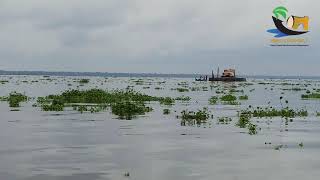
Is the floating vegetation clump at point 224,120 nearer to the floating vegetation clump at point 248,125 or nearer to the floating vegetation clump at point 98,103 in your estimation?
the floating vegetation clump at point 248,125

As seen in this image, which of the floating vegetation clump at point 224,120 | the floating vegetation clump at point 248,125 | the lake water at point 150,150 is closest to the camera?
the lake water at point 150,150

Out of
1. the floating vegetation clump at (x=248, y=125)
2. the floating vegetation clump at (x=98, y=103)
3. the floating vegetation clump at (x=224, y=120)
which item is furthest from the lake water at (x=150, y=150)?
the floating vegetation clump at (x=98, y=103)

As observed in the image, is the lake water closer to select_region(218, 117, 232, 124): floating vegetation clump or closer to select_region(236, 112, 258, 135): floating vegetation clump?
select_region(236, 112, 258, 135): floating vegetation clump

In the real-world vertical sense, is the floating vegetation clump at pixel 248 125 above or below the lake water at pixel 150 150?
above

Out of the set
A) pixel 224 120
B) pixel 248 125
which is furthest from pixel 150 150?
pixel 224 120

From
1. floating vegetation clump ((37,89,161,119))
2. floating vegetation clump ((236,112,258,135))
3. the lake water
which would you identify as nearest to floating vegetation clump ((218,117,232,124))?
the lake water

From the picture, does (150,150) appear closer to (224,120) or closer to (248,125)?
(248,125)

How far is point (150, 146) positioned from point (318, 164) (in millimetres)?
7618

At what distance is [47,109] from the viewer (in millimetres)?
41969

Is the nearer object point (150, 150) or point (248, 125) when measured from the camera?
point (150, 150)

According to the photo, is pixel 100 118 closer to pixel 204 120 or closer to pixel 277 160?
pixel 204 120

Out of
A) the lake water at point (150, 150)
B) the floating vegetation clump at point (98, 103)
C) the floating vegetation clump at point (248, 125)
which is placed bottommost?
the lake water at point (150, 150)

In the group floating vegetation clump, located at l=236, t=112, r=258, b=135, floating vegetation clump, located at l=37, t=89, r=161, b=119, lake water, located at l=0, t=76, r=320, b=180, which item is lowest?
lake water, located at l=0, t=76, r=320, b=180

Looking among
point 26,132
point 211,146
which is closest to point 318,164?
point 211,146
